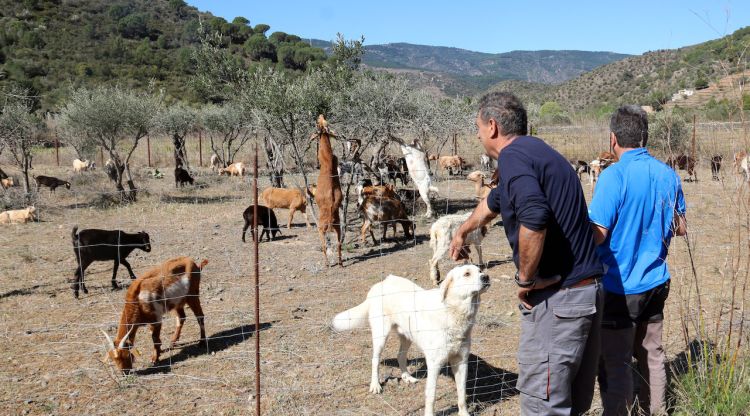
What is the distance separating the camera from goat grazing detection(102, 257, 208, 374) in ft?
16.7

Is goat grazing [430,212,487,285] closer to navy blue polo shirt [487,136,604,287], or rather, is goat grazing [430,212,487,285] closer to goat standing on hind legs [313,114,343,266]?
goat standing on hind legs [313,114,343,266]

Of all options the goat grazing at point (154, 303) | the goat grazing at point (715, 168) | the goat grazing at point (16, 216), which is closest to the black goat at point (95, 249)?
the goat grazing at point (154, 303)

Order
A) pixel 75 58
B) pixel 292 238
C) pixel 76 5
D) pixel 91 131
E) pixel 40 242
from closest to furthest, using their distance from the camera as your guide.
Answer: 1. pixel 40 242
2. pixel 292 238
3. pixel 91 131
4. pixel 75 58
5. pixel 76 5

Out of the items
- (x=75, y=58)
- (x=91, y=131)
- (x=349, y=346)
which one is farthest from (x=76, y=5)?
(x=349, y=346)

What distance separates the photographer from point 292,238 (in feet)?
38.8

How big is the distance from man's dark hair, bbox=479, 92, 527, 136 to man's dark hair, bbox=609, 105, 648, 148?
0.99 m

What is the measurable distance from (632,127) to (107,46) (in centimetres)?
5490

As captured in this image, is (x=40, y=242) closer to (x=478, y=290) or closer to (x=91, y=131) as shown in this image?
(x=91, y=131)

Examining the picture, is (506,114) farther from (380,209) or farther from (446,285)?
(380,209)

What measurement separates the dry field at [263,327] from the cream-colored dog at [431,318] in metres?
0.48

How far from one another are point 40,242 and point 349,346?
28.0 ft

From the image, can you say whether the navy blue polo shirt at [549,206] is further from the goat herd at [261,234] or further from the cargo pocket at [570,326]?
the goat herd at [261,234]

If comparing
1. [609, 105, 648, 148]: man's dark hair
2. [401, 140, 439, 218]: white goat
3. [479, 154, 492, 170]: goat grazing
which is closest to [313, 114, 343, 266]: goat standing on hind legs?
[401, 140, 439, 218]: white goat

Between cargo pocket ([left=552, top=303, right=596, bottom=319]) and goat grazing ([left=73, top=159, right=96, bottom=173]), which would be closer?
cargo pocket ([left=552, top=303, right=596, bottom=319])
